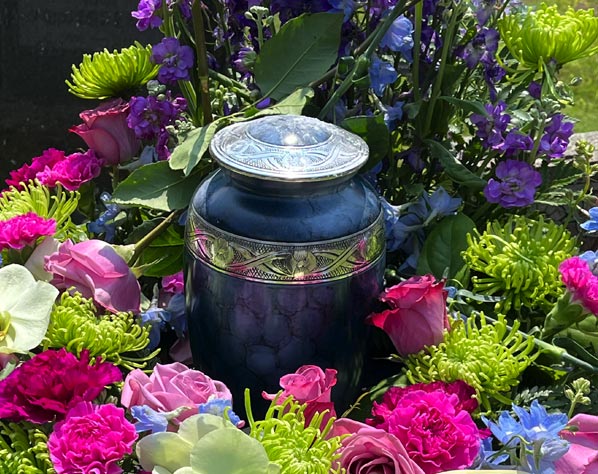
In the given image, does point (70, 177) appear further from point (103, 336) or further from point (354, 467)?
point (354, 467)

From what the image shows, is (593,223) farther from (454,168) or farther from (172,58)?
(172,58)

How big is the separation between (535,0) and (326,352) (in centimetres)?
329

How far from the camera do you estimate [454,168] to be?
103 centimetres

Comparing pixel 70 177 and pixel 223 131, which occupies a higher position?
pixel 223 131

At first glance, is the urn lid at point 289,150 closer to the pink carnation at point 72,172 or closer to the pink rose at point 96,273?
the pink rose at point 96,273

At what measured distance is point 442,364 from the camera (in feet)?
2.64

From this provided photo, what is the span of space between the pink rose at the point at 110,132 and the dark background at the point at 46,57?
1.70 feet

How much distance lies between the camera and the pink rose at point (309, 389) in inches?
28.6

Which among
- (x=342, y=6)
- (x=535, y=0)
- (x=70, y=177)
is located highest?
(x=342, y=6)

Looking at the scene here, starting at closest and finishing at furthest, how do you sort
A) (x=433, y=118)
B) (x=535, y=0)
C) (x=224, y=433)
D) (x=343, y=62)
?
(x=224, y=433) < (x=343, y=62) < (x=433, y=118) < (x=535, y=0)

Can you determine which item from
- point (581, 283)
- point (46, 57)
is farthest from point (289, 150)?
point (46, 57)

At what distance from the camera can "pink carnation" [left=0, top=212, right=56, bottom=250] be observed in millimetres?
905

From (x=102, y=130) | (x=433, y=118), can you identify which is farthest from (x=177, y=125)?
(x=433, y=118)

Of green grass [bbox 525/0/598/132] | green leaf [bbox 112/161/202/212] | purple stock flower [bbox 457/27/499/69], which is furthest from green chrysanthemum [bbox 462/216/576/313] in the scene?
green grass [bbox 525/0/598/132]
